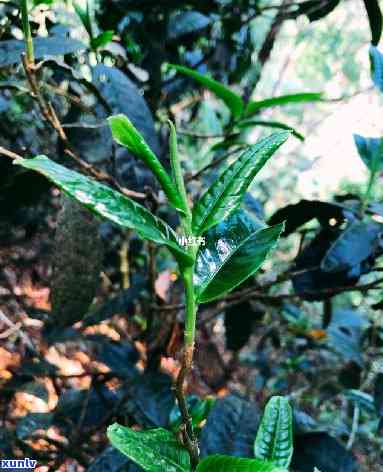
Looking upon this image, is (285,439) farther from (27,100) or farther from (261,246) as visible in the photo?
(27,100)

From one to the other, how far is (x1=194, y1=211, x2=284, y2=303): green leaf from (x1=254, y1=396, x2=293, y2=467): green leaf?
0.59 feet

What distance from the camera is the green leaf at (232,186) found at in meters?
0.38

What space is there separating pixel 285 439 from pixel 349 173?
3.26 meters

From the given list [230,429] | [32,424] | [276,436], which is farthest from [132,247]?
[276,436]

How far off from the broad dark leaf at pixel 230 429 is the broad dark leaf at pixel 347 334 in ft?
2.05

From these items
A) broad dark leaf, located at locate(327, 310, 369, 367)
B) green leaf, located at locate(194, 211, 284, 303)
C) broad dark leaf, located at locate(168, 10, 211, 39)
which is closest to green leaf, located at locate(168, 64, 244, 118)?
green leaf, located at locate(194, 211, 284, 303)

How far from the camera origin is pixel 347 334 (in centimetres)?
152

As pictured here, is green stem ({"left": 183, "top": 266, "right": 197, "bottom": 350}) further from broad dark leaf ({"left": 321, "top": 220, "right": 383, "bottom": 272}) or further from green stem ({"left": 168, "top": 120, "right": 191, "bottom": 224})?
broad dark leaf ({"left": 321, "top": 220, "right": 383, "bottom": 272})

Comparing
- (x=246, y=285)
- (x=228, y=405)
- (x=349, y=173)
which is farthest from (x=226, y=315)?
(x=349, y=173)

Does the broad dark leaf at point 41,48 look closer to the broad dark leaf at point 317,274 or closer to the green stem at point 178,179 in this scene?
the green stem at point 178,179

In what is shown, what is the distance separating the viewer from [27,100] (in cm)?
103

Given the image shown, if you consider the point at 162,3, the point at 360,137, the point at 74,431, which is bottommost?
the point at 74,431

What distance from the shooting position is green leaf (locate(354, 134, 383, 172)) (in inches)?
34.5

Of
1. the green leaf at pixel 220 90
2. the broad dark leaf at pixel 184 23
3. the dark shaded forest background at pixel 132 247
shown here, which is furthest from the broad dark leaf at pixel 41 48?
the broad dark leaf at pixel 184 23
